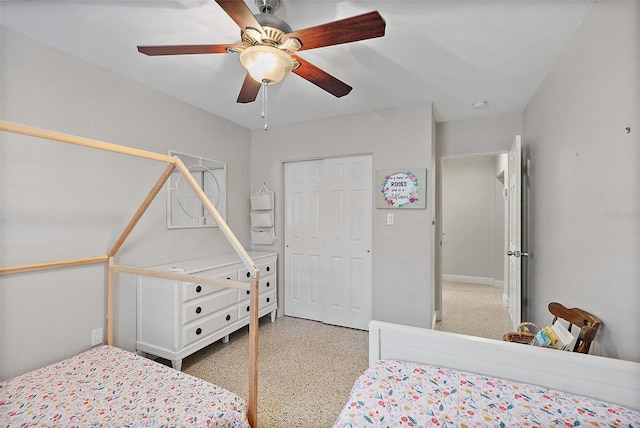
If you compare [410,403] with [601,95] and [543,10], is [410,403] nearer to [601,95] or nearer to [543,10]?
[601,95]

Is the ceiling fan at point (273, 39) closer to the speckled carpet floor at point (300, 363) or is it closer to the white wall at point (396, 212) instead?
the white wall at point (396, 212)

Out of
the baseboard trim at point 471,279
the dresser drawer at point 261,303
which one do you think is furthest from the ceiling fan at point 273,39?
the baseboard trim at point 471,279

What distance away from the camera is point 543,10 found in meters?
1.56

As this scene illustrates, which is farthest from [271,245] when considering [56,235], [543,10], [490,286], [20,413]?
[490,286]

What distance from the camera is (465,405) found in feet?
3.40

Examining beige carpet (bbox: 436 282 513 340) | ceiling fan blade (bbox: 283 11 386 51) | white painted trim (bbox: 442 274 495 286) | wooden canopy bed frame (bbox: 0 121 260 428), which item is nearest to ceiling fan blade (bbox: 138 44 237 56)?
ceiling fan blade (bbox: 283 11 386 51)

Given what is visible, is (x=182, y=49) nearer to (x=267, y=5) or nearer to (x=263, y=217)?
(x=267, y=5)

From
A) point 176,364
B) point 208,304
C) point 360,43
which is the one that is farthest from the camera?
point 208,304

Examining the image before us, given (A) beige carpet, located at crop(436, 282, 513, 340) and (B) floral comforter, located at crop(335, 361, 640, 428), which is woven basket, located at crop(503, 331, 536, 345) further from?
(B) floral comforter, located at crop(335, 361, 640, 428)

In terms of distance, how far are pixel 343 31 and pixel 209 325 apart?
2.46 metres

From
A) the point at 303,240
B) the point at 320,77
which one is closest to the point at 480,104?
the point at 320,77

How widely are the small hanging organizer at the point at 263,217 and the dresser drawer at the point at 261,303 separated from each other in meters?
0.64

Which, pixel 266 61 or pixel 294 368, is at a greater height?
pixel 266 61

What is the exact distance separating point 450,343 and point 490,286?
15.7ft
